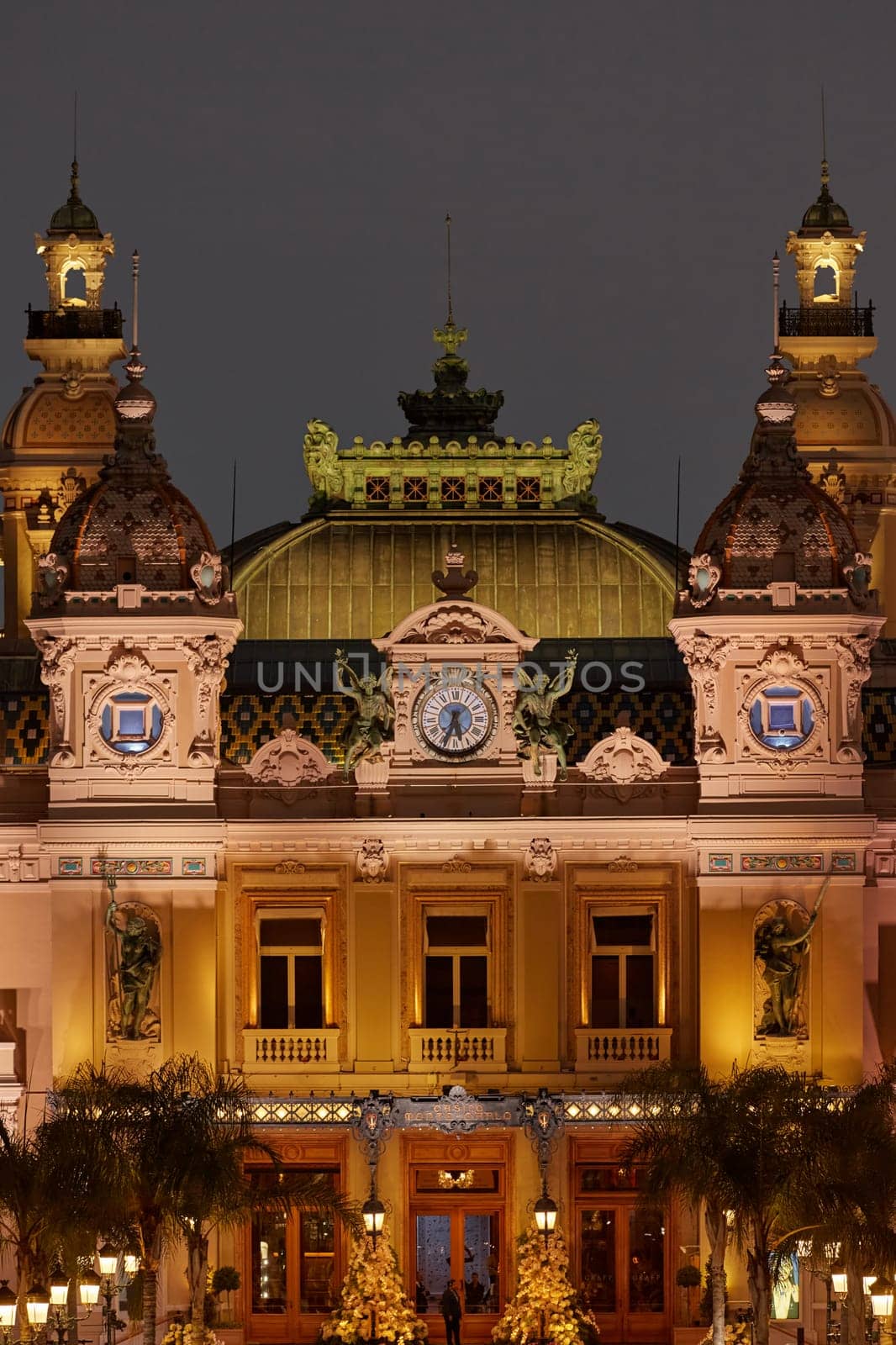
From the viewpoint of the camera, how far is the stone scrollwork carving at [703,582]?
351ft

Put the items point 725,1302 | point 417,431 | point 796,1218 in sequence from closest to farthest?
1. point 796,1218
2. point 725,1302
3. point 417,431

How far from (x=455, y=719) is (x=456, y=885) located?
12.3 feet

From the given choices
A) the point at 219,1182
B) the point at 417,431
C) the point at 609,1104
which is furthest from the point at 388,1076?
the point at 417,431

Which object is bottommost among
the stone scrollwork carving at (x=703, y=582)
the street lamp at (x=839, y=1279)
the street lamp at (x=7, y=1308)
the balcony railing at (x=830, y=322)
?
the street lamp at (x=7, y=1308)

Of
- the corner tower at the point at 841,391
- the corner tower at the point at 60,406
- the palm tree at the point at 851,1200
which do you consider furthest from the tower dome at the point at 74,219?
the palm tree at the point at 851,1200

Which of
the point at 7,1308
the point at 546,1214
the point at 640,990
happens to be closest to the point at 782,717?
the point at 640,990

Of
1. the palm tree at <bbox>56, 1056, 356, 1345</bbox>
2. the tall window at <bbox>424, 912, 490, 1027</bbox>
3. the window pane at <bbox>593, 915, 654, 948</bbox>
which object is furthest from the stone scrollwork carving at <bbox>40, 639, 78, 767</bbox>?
the window pane at <bbox>593, 915, 654, 948</bbox>

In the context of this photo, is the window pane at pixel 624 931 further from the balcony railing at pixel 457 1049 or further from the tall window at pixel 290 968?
the tall window at pixel 290 968

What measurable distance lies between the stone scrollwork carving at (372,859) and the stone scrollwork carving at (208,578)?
643 centimetres

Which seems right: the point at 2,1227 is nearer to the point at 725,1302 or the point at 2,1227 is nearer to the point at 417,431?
the point at 725,1302

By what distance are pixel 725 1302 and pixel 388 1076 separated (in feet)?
33.2

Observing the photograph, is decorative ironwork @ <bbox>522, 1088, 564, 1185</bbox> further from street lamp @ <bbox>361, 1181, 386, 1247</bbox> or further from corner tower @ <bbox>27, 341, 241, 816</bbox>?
corner tower @ <bbox>27, 341, 241, 816</bbox>

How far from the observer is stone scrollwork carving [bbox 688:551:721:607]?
107125 millimetres

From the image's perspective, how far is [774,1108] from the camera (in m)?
98.4
